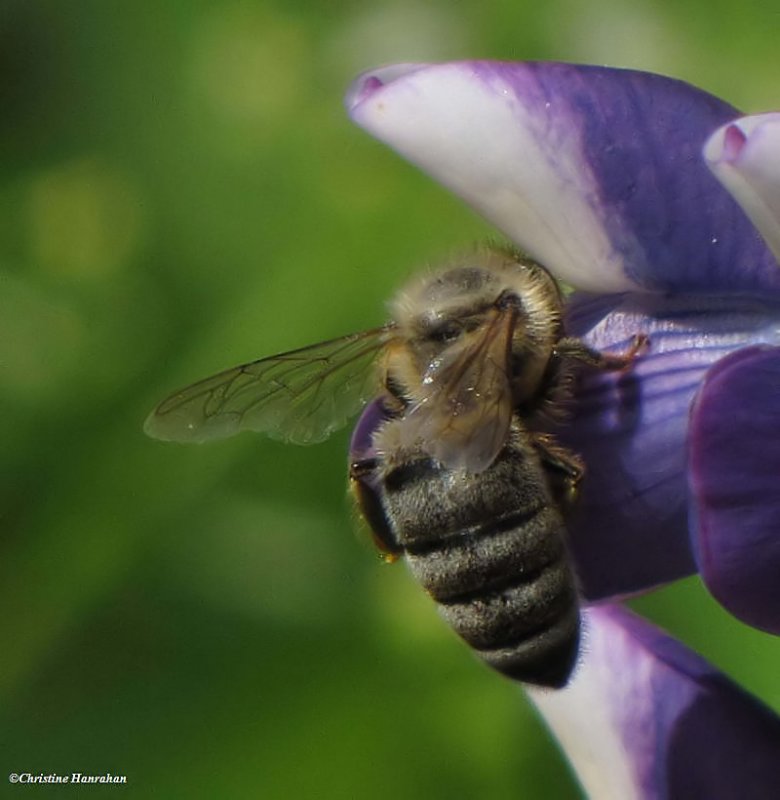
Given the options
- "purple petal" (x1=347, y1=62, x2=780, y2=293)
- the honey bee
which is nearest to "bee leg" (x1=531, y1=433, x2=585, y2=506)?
the honey bee

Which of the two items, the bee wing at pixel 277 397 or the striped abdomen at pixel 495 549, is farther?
the bee wing at pixel 277 397

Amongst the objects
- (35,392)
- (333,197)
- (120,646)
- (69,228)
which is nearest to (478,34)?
(333,197)

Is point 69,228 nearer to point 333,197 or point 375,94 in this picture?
point 333,197

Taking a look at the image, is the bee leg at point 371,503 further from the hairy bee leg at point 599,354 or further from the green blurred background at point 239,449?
the green blurred background at point 239,449

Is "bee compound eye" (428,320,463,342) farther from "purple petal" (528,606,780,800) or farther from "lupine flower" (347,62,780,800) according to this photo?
"purple petal" (528,606,780,800)

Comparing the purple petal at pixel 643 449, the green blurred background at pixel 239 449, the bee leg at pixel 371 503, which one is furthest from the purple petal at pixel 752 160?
the green blurred background at pixel 239 449

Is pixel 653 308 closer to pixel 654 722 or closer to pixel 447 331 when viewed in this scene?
pixel 447 331
